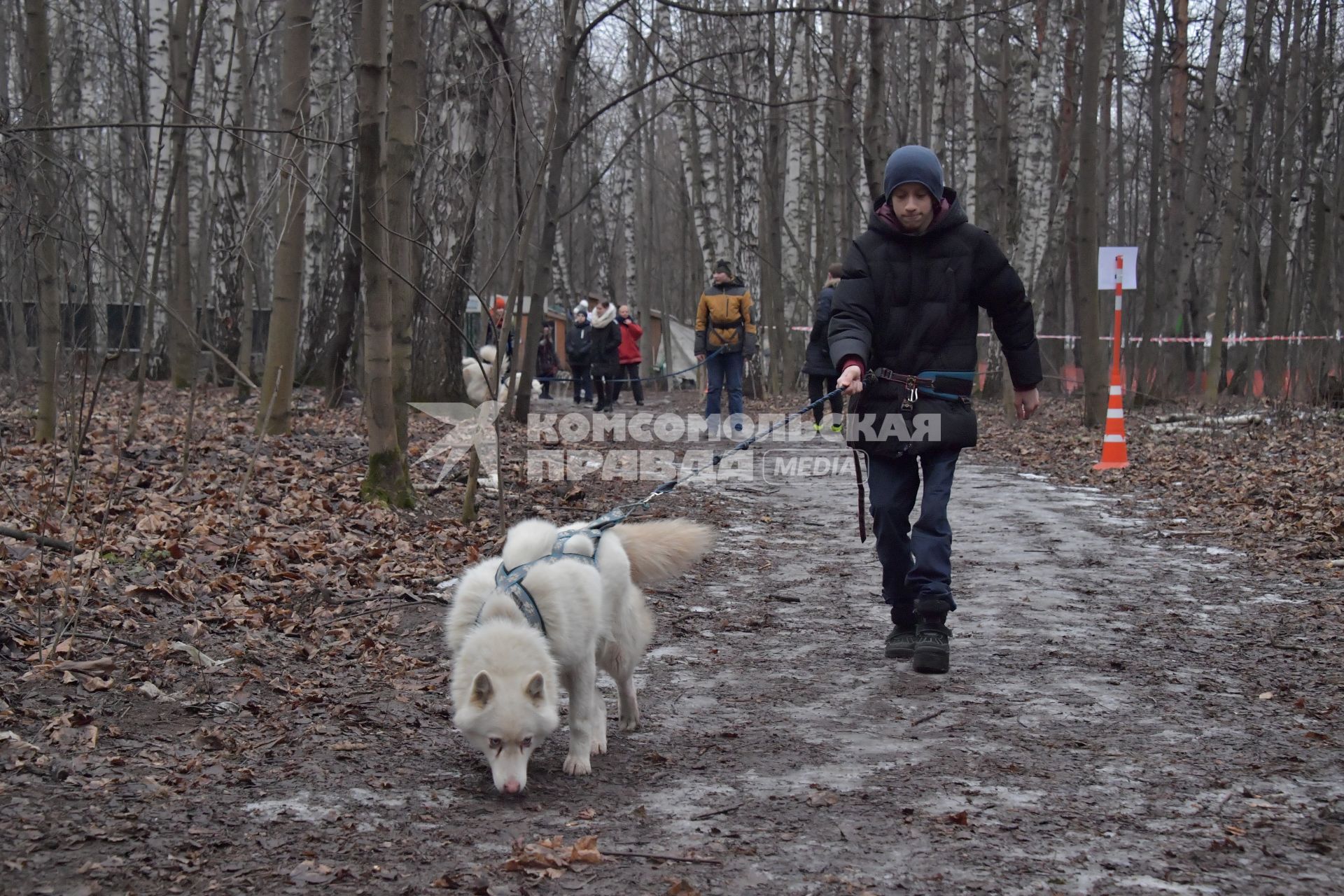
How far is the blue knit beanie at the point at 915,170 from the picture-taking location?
5473 millimetres

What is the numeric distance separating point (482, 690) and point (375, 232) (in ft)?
16.1

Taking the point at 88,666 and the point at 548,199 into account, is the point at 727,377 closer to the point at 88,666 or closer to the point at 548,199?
the point at 548,199

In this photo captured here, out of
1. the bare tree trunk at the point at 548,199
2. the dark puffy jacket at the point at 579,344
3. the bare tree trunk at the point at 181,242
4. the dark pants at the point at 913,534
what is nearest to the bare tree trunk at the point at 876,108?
the bare tree trunk at the point at 548,199

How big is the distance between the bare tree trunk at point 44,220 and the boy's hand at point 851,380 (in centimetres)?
472

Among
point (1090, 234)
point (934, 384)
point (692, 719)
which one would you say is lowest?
point (692, 719)

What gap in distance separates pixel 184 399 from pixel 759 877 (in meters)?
16.3

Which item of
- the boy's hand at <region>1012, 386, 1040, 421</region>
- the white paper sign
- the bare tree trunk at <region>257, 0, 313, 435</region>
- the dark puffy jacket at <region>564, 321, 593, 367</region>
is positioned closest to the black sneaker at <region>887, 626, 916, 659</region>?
the boy's hand at <region>1012, 386, 1040, 421</region>

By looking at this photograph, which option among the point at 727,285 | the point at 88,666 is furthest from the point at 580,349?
the point at 88,666

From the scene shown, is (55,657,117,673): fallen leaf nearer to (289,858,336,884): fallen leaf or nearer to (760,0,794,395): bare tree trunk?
(289,858,336,884): fallen leaf

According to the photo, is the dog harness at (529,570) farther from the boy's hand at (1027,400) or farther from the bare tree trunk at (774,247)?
the bare tree trunk at (774,247)

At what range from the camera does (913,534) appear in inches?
224

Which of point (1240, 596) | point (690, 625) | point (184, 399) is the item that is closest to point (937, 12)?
point (1240, 596)

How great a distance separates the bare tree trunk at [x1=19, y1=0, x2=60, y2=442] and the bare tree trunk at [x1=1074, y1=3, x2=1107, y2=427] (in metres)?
12.6

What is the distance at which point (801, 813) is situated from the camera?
3656 mm
